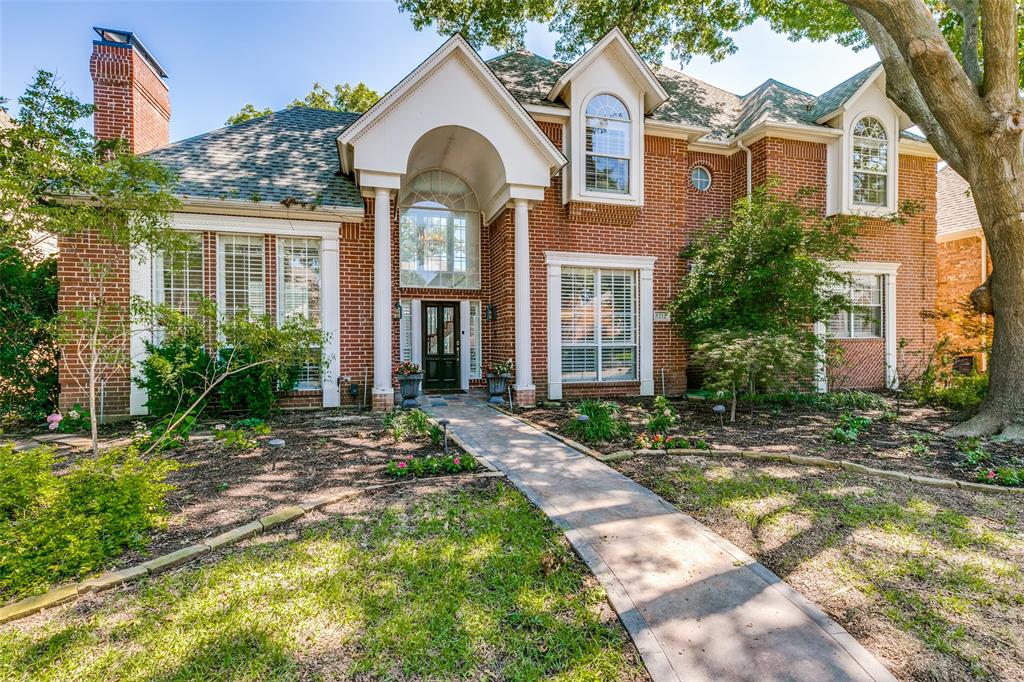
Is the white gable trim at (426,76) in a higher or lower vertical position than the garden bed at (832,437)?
higher

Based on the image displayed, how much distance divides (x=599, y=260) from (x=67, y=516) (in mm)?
9754

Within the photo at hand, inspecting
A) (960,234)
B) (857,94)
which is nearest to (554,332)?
(857,94)

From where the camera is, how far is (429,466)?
5480 mm

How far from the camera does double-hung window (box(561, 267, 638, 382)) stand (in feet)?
36.3

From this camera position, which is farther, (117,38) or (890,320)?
(890,320)

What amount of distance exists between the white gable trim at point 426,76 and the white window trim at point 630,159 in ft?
2.82

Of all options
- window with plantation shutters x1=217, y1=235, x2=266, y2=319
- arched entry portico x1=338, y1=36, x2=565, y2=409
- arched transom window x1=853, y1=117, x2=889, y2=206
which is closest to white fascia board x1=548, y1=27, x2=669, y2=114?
arched entry portico x1=338, y1=36, x2=565, y2=409

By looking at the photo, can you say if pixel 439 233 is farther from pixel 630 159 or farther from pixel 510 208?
pixel 630 159

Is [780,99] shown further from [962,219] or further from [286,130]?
[286,130]

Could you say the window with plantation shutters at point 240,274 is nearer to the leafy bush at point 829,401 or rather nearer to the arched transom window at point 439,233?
the arched transom window at point 439,233

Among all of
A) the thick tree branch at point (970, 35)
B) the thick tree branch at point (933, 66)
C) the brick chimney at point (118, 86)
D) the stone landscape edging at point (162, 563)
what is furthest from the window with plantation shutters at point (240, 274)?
the thick tree branch at point (970, 35)

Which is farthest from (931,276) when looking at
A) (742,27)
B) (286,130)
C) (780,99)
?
(286,130)

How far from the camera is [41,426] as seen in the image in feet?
26.7

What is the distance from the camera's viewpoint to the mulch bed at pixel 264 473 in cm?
411
